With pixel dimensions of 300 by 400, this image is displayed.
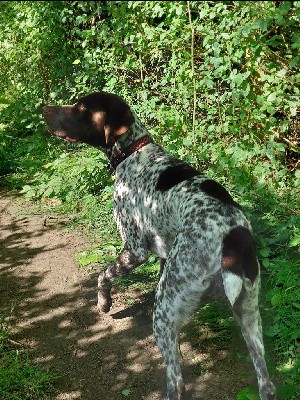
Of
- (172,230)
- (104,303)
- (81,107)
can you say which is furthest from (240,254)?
(81,107)

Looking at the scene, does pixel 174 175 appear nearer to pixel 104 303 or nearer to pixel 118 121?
pixel 118 121

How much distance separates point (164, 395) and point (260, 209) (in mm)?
1975

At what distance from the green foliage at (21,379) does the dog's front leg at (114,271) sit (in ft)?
2.20

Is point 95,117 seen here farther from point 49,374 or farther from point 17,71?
point 17,71

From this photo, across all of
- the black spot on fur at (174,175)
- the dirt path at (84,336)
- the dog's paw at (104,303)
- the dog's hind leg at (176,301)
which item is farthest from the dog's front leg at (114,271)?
the dog's hind leg at (176,301)

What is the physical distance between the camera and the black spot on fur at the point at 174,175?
339 cm

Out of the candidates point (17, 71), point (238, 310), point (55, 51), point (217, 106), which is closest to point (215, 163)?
point (217, 106)

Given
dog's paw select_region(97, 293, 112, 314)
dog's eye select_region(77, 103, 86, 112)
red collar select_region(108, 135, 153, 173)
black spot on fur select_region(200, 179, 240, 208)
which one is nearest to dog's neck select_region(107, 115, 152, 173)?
red collar select_region(108, 135, 153, 173)

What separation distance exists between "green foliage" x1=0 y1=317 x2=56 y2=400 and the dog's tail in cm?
146

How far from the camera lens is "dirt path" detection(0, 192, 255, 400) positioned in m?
3.39

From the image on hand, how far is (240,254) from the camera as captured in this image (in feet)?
9.00

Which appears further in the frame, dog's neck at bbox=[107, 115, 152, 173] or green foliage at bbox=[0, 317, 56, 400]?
dog's neck at bbox=[107, 115, 152, 173]

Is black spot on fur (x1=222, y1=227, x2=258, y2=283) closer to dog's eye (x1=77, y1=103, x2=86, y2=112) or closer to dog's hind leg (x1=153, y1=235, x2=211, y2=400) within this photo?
dog's hind leg (x1=153, y1=235, x2=211, y2=400)

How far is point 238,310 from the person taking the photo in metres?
2.90
